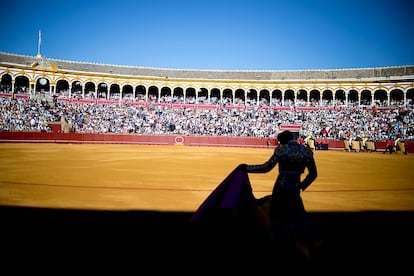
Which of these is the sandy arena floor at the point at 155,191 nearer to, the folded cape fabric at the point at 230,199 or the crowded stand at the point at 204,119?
the folded cape fabric at the point at 230,199

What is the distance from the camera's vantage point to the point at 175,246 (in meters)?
2.82

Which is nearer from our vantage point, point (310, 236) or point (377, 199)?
point (310, 236)

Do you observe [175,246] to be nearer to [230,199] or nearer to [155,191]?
[230,199]

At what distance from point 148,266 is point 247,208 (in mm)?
1230

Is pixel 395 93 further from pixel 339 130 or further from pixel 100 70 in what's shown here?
pixel 100 70

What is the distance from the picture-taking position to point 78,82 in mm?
36312

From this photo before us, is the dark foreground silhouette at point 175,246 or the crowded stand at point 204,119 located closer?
the dark foreground silhouette at point 175,246

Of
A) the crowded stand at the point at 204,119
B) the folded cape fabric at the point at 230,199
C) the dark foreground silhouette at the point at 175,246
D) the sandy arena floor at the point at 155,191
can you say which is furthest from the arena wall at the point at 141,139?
→ the folded cape fabric at the point at 230,199

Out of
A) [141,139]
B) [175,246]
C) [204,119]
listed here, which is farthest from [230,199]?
[204,119]

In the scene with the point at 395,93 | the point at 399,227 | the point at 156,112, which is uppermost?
the point at 395,93

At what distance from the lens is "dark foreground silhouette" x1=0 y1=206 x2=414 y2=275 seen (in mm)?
2371

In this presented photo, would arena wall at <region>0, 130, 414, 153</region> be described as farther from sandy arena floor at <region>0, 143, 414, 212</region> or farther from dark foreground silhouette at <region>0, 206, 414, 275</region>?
dark foreground silhouette at <region>0, 206, 414, 275</region>

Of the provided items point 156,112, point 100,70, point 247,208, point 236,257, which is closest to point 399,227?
point 247,208

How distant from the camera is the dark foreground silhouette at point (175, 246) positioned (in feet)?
7.78
